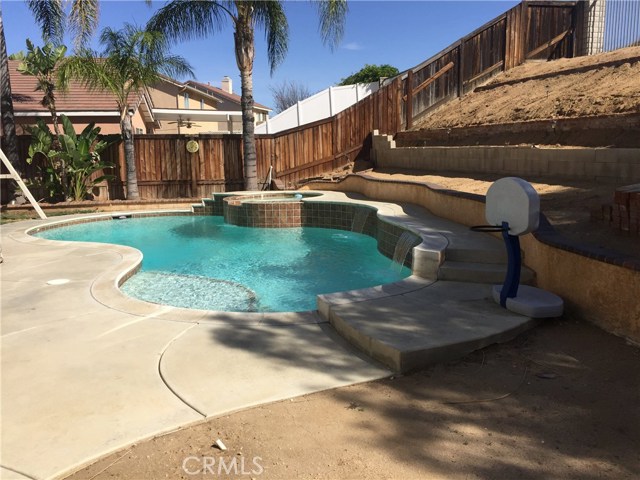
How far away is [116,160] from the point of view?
1480 cm

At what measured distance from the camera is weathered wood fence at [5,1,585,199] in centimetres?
1470

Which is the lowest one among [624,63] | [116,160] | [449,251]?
[449,251]

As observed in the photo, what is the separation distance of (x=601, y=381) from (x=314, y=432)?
1921 mm

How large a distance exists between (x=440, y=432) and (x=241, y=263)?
5662 mm

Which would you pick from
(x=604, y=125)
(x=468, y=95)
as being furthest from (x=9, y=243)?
(x=468, y=95)

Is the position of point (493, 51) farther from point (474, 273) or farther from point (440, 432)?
point (440, 432)

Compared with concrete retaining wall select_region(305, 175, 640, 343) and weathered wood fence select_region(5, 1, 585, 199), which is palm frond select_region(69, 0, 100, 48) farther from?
concrete retaining wall select_region(305, 175, 640, 343)

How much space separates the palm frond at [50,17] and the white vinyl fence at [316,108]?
853 centimetres

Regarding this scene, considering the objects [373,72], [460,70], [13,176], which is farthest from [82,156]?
[373,72]

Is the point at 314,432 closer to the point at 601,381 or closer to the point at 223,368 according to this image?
the point at 223,368

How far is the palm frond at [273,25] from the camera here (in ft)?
44.4

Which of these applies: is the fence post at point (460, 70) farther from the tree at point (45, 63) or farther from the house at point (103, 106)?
the tree at point (45, 63)

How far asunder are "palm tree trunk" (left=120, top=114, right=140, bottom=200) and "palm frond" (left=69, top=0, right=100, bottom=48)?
7.25ft

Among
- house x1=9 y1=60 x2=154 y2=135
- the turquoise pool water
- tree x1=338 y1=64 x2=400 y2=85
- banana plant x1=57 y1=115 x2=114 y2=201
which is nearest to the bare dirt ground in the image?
the turquoise pool water
